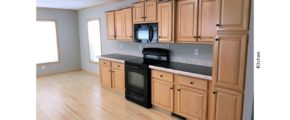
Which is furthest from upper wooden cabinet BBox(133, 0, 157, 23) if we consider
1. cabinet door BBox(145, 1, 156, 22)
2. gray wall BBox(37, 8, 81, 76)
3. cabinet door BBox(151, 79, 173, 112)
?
gray wall BBox(37, 8, 81, 76)

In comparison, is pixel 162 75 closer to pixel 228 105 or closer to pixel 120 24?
pixel 228 105

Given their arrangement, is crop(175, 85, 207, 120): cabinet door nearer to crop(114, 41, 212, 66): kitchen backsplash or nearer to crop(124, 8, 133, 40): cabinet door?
crop(114, 41, 212, 66): kitchen backsplash

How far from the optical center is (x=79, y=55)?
7.25 metres

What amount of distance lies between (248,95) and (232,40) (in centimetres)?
62

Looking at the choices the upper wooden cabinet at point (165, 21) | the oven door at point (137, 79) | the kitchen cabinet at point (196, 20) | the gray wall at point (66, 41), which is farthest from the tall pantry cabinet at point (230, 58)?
the gray wall at point (66, 41)

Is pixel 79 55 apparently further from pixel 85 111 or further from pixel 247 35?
pixel 247 35

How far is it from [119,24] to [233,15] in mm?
2943

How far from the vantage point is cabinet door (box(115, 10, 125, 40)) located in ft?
14.6

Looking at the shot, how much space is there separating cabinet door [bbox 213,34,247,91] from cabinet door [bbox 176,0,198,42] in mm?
770

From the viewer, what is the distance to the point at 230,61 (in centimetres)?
219

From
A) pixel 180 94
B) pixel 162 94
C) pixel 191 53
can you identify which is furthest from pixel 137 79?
pixel 191 53
